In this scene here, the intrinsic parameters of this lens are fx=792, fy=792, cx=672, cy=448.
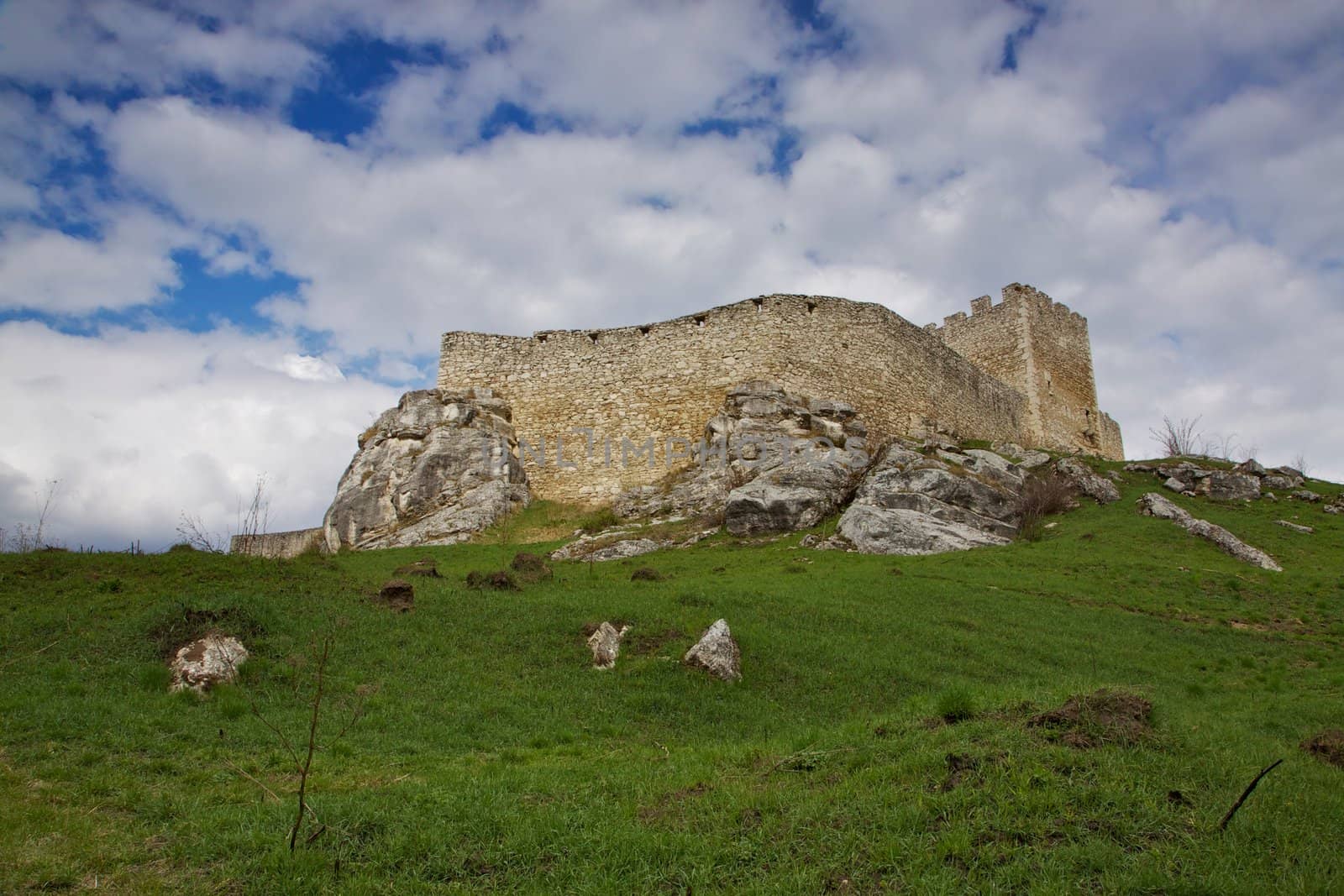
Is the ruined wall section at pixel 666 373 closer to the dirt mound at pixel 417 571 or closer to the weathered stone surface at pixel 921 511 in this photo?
the weathered stone surface at pixel 921 511

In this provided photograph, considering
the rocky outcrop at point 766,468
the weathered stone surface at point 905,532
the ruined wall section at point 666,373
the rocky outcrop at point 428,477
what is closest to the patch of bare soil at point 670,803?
the weathered stone surface at point 905,532

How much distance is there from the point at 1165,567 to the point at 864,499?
784cm

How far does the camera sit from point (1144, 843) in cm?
564

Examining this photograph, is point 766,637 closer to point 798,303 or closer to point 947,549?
point 947,549

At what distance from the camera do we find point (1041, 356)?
4072cm

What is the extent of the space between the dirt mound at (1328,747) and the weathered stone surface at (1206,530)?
47.6ft

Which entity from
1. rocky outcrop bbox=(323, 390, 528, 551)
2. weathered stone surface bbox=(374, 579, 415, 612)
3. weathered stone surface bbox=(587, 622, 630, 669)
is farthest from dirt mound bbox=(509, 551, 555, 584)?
rocky outcrop bbox=(323, 390, 528, 551)

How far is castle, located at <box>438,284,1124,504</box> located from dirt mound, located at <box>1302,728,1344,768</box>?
21.0 m

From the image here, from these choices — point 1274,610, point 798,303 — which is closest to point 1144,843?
point 1274,610

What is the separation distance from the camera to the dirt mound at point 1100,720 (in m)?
7.09

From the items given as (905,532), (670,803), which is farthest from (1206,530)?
(670,803)

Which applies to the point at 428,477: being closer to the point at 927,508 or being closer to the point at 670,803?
the point at 927,508

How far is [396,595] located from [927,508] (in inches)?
614

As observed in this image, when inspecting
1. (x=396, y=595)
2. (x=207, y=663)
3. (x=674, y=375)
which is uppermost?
(x=674, y=375)
